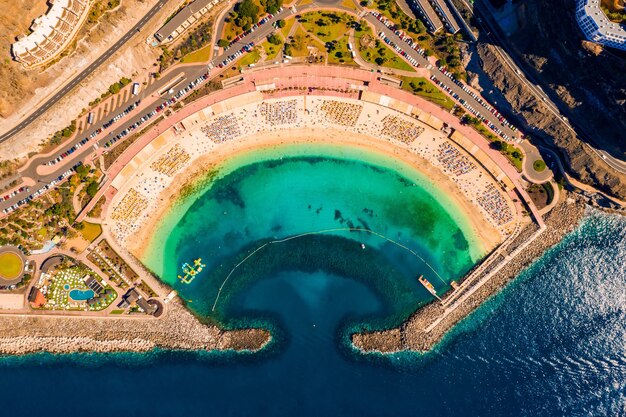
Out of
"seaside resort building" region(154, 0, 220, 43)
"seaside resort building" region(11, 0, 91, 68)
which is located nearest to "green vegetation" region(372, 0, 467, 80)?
"seaside resort building" region(154, 0, 220, 43)

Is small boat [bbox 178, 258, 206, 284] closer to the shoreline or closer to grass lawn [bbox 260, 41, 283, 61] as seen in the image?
the shoreline

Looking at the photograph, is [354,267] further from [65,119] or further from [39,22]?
[39,22]

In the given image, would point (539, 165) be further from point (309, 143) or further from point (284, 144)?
point (284, 144)

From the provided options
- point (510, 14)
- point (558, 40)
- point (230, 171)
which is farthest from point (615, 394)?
point (230, 171)

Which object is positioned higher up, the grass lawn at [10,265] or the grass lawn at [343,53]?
the grass lawn at [10,265]

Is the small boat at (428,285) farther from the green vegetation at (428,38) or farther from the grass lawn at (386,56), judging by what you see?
the grass lawn at (386,56)

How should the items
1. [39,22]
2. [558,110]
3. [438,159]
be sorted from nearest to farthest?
[39,22] → [558,110] → [438,159]

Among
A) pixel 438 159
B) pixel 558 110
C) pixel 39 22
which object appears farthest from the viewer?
pixel 438 159

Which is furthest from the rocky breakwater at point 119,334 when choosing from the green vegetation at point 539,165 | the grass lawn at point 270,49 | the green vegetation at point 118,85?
the green vegetation at point 539,165
